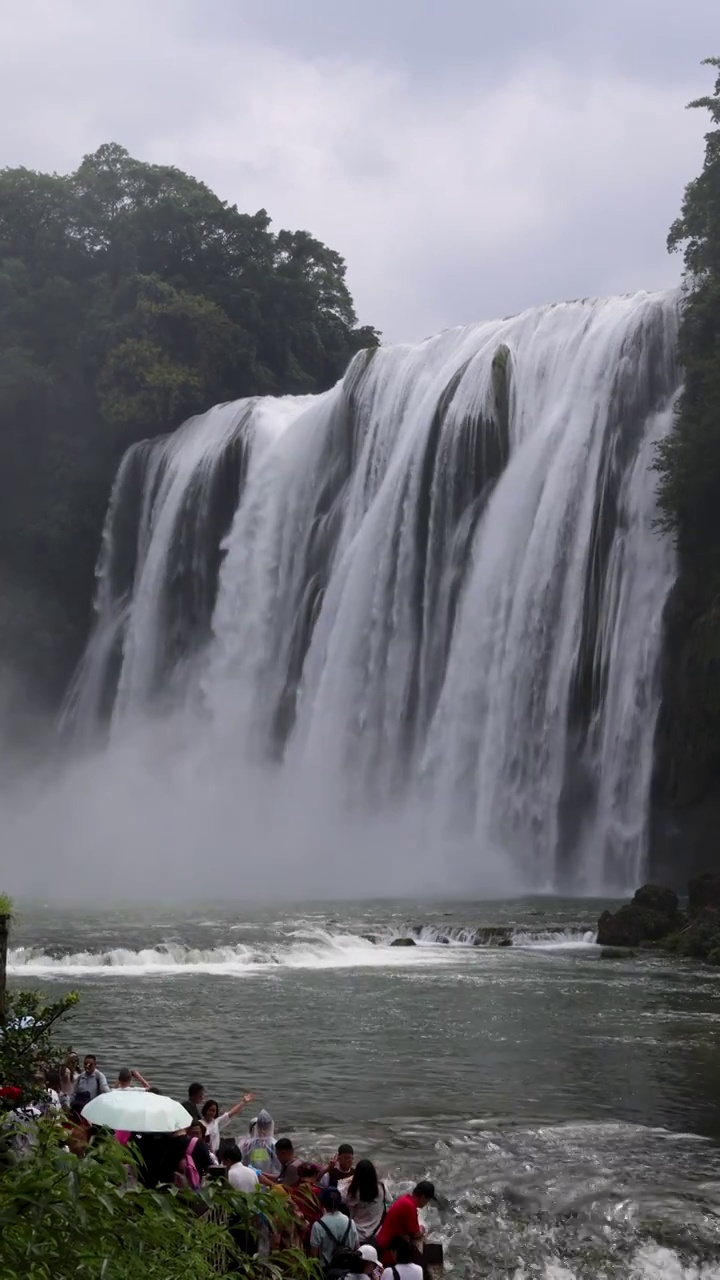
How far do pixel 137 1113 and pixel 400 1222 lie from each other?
1897 millimetres

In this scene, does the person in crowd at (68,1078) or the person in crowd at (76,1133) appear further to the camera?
the person in crowd at (68,1078)

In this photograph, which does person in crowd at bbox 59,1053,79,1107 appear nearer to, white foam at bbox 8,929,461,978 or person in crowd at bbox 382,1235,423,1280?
person in crowd at bbox 382,1235,423,1280

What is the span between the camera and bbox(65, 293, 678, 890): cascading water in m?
39.0

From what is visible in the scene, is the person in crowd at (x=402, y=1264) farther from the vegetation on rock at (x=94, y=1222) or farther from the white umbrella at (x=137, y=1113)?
the vegetation on rock at (x=94, y=1222)

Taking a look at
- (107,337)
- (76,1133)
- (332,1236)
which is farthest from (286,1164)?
(107,337)

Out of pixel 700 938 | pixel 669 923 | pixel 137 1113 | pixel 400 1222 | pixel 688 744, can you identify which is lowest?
pixel 400 1222

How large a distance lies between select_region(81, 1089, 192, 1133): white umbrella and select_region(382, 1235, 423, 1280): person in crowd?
5.09 ft

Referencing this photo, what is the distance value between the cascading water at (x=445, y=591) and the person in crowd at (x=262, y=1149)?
26.0 m

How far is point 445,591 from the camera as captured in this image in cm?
4434

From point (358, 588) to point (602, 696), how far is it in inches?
416

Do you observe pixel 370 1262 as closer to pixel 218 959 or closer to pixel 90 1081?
pixel 90 1081

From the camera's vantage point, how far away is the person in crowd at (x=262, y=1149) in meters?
11.6

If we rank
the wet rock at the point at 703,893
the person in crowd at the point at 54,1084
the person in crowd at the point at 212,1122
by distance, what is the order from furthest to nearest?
1. the wet rock at the point at 703,893
2. the person in crowd at the point at 212,1122
3. the person in crowd at the point at 54,1084

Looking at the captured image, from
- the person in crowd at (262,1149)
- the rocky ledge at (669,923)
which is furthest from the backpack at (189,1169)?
the rocky ledge at (669,923)
